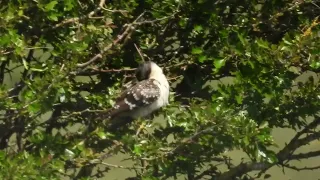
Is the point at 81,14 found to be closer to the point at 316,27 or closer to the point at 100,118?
the point at 100,118

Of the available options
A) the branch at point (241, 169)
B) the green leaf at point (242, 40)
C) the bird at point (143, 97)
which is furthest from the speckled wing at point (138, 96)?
the branch at point (241, 169)

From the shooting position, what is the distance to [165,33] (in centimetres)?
454

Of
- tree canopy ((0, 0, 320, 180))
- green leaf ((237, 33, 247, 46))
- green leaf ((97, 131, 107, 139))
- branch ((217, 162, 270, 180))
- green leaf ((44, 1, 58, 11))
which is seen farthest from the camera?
branch ((217, 162, 270, 180))

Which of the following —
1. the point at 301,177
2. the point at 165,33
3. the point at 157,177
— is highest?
the point at 165,33

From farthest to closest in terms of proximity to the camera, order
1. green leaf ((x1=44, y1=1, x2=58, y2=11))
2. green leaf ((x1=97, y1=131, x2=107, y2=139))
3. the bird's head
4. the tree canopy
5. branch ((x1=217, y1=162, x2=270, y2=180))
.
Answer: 1. branch ((x1=217, y1=162, x2=270, y2=180))
2. the bird's head
3. green leaf ((x1=97, y1=131, x2=107, y2=139))
4. the tree canopy
5. green leaf ((x1=44, y1=1, x2=58, y2=11))

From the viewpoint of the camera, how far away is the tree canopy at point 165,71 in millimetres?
3982

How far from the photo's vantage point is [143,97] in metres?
4.62

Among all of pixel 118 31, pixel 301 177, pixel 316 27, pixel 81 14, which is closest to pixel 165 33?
pixel 118 31

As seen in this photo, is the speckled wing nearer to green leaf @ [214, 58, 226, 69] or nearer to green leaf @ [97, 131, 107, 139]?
green leaf @ [97, 131, 107, 139]

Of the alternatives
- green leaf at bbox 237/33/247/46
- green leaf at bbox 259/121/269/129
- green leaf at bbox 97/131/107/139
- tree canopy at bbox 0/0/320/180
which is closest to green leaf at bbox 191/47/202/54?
tree canopy at bbox 0/0/320/180

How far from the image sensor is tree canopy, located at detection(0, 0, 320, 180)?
3.98 m

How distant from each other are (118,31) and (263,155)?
110 cm

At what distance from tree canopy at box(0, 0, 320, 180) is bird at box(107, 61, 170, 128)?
6cm

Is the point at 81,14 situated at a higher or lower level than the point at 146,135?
higher
